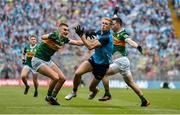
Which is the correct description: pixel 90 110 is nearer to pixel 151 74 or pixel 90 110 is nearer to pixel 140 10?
pixel 151 74

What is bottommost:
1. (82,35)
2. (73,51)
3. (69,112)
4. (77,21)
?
(69,112)

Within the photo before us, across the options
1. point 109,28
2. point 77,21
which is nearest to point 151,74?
point 77,21

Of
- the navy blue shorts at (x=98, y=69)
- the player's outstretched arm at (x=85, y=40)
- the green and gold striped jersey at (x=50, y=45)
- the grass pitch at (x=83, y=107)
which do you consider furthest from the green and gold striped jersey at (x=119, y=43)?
the player's outstretched arm at (x=85, y=40)

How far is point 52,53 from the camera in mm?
17031

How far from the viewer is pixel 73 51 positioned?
39781mm

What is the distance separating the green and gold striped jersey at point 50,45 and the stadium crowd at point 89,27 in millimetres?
20680

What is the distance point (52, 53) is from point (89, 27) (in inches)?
1143

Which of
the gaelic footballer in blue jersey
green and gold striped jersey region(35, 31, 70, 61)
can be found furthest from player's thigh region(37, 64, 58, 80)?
the gaelic footballer in blue jersey

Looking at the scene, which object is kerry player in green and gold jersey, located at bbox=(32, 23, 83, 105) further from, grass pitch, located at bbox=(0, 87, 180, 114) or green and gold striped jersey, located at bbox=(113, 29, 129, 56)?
green and gold striped jersey, located at bbox=(113, 29, 129, 56)

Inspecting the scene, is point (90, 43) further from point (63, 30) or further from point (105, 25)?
point (63, 30)

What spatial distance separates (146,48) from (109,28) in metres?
27.0

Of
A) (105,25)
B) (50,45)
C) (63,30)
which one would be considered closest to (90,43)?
(105,25)

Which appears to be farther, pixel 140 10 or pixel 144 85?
pixel 140 10

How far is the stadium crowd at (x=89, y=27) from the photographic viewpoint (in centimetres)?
3894
